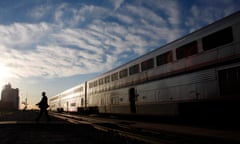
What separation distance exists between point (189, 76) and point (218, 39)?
2.14 m

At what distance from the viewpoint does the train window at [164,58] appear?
510 inches

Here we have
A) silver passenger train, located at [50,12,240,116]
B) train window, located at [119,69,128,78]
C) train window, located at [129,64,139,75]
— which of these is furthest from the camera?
train window, located at [119,69,128,78]

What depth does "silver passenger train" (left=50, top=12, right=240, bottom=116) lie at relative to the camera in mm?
9281

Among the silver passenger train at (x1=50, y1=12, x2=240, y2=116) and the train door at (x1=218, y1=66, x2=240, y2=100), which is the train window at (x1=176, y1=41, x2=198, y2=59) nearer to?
the silver passenger train at (x1=50, y1=12, x2=240, y2=116)

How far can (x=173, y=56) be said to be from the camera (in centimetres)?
1263

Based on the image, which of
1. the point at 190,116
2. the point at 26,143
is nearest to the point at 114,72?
the point at 190,116

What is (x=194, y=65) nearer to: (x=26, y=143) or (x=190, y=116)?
(x=190, y=116)

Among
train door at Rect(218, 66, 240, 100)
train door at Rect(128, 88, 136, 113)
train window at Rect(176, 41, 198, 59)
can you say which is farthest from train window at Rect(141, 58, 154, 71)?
train door at Rect(218, 66, 240, 100)

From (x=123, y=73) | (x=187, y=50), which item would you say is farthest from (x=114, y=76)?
(x=187, y=50)

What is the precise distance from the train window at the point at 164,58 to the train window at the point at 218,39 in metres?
2.48

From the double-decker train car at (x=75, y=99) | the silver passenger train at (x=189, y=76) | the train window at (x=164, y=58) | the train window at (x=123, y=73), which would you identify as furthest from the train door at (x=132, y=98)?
the double-decker train car at (x=75, y=99)

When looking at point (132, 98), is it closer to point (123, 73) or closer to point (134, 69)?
point (134, 69)

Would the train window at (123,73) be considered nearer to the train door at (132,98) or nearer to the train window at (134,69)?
the train window at (134,69)

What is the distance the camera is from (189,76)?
36.8ft
